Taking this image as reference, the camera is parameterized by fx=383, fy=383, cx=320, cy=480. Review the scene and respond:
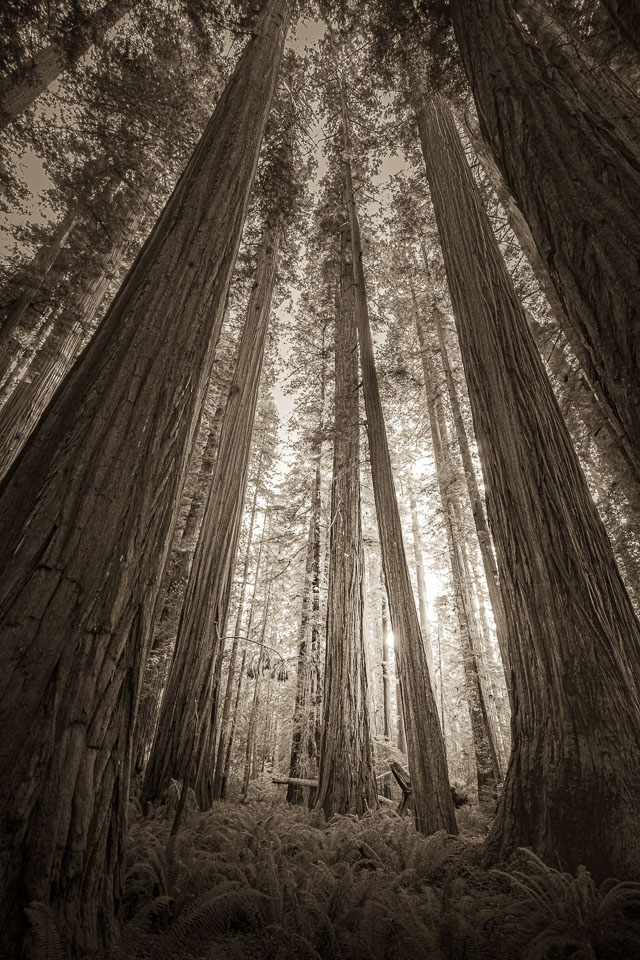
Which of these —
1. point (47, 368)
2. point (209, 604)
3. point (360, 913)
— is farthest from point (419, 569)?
point (360, 913)

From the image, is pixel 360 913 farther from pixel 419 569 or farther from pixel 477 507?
pixel 419 569

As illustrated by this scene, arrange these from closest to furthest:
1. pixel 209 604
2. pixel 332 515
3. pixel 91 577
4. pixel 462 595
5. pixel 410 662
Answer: pixel 91 577 < pixel 410 662 < pixel 209 604 < pixel 332 515 < pixel 462 595

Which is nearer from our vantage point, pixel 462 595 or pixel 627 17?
pixel 627 17

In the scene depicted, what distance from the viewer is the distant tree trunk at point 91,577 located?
50.4 inches

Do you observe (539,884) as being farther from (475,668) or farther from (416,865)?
(475,668)

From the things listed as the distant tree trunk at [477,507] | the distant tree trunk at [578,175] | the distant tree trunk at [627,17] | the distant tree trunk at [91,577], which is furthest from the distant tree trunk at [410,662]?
the distant tree trunk at [627,17]

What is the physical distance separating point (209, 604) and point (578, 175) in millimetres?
5230

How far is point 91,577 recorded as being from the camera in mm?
1522

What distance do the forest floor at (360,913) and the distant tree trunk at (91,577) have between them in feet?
1.57

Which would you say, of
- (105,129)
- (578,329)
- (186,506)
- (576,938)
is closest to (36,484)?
(578,329)

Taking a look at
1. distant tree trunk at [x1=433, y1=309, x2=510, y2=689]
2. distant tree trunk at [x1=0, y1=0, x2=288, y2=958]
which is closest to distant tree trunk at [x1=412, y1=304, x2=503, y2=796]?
distant tree trunk at [x1=433, y1=309, x2=510, y2=689]

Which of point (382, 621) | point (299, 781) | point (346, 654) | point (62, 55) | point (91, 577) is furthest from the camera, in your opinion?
point (382, 621)

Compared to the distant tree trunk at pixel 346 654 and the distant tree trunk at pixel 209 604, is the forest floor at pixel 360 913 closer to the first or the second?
the distant tree trunk at pixel 209 604

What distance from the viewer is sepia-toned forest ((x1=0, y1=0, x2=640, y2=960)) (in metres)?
1.44
